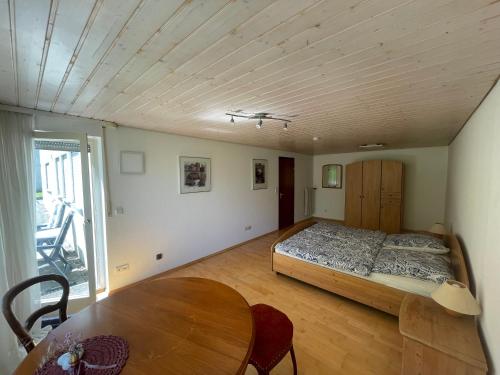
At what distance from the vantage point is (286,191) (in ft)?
19.0

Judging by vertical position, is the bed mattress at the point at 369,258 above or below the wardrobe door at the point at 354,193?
below

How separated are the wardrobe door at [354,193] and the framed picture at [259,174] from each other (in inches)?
91.6

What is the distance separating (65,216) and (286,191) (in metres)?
4.62

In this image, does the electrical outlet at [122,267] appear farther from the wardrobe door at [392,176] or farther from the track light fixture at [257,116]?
the wardrobe door at [392,176]

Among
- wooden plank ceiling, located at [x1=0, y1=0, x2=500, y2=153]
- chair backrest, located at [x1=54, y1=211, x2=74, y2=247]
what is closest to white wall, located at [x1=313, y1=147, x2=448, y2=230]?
wooden plank ceiling, located at [x1=0, y1=0, x2=500, y2=153]

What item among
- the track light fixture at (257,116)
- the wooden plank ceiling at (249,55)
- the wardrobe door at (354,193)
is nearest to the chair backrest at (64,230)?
the wooden plank ceiling at (249,55)

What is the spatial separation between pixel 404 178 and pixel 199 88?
5371 millimetres

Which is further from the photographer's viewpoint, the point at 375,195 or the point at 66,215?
the point at 375,195

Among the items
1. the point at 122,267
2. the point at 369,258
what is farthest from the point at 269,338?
the point at 122,267

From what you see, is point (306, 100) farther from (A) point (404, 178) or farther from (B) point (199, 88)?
(A) point (404, 178)

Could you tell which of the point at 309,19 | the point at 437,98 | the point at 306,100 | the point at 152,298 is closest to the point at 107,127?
the point at 152,298

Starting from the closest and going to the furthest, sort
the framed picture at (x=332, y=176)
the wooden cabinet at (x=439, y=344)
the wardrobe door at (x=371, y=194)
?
1. the wooden cabinet at (x=439, y=344)
2. the wardrobe door at (x=371, y=194)
3. the framed picture at (x=332, y=176)

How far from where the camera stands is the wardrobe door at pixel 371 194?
5.12 metres

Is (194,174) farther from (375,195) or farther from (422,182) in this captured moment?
(422,182)
